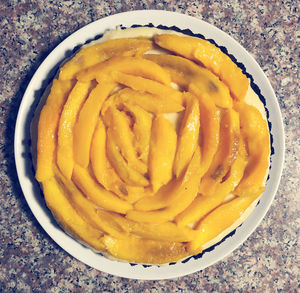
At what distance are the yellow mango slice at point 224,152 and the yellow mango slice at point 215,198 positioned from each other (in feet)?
0.07

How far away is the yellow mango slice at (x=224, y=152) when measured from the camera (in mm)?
1441

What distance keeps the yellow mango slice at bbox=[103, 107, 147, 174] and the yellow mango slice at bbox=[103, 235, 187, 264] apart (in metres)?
0.27

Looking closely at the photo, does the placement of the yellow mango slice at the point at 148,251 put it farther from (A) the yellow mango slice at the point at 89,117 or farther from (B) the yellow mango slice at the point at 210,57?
(B) the yellow mango slice at the point at 210,57

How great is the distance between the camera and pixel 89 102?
1.43 m

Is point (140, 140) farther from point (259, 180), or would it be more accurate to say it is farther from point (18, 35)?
point (18, 35)

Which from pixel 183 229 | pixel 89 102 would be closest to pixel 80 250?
pixel 183 229

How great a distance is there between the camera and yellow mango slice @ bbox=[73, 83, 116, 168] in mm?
1432

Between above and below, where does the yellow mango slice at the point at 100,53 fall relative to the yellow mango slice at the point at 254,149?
above

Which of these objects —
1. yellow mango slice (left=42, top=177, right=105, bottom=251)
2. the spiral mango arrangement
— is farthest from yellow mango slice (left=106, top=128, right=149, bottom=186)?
yellow mango slice (left=42, top=177, right=105, bottom=251)

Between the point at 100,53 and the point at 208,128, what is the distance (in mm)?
464

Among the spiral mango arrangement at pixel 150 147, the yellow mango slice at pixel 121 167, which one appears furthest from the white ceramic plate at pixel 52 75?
the yellow mango slice at pixel 121 167

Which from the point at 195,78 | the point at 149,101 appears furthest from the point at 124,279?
the point at 195,78

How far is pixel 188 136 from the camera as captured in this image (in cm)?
142

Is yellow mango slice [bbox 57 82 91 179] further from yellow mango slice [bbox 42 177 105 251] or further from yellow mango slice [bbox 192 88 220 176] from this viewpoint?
yellow mango slice [bbox 192 88 220 176]
